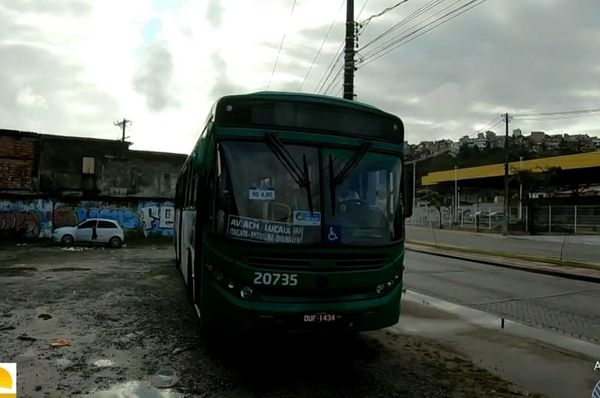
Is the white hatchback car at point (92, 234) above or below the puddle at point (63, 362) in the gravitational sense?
above

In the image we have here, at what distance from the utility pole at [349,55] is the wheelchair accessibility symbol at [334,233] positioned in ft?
29.6

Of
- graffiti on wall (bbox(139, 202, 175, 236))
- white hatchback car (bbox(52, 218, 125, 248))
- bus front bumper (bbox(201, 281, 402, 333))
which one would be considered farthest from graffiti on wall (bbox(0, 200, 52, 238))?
bus front bumper (bbox(201, 281, 402, 333))

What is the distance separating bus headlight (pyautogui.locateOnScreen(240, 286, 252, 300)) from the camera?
5.87m

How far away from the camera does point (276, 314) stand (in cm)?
587

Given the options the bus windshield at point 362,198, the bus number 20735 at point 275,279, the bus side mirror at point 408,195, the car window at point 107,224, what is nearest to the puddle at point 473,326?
the bus side mirror at point 408,195

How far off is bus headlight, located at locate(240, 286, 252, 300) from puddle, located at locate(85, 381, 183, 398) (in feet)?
3.86

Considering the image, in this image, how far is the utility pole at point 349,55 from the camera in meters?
14.8

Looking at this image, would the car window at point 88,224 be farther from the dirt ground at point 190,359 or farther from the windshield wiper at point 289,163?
the windshield wiper at point 289,163

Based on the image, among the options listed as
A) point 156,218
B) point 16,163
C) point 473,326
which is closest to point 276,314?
point 473,326

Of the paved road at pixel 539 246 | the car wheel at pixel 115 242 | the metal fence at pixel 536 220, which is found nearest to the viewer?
the paved road at pixel 539 246

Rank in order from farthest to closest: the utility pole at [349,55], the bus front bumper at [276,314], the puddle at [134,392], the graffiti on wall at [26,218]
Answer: the graffiti on wall at [26,218] → the utility pole at [349,55] → the bus front bumper at [276,314] → the puddle at [134,392]

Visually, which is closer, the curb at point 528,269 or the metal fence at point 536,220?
the curb at point 528,269

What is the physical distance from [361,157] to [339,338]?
304 centimetres

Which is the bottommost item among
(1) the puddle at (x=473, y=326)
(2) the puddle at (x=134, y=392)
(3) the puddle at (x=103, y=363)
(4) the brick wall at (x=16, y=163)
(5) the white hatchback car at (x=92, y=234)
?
(1) the puddle at (x=473, y=326)
